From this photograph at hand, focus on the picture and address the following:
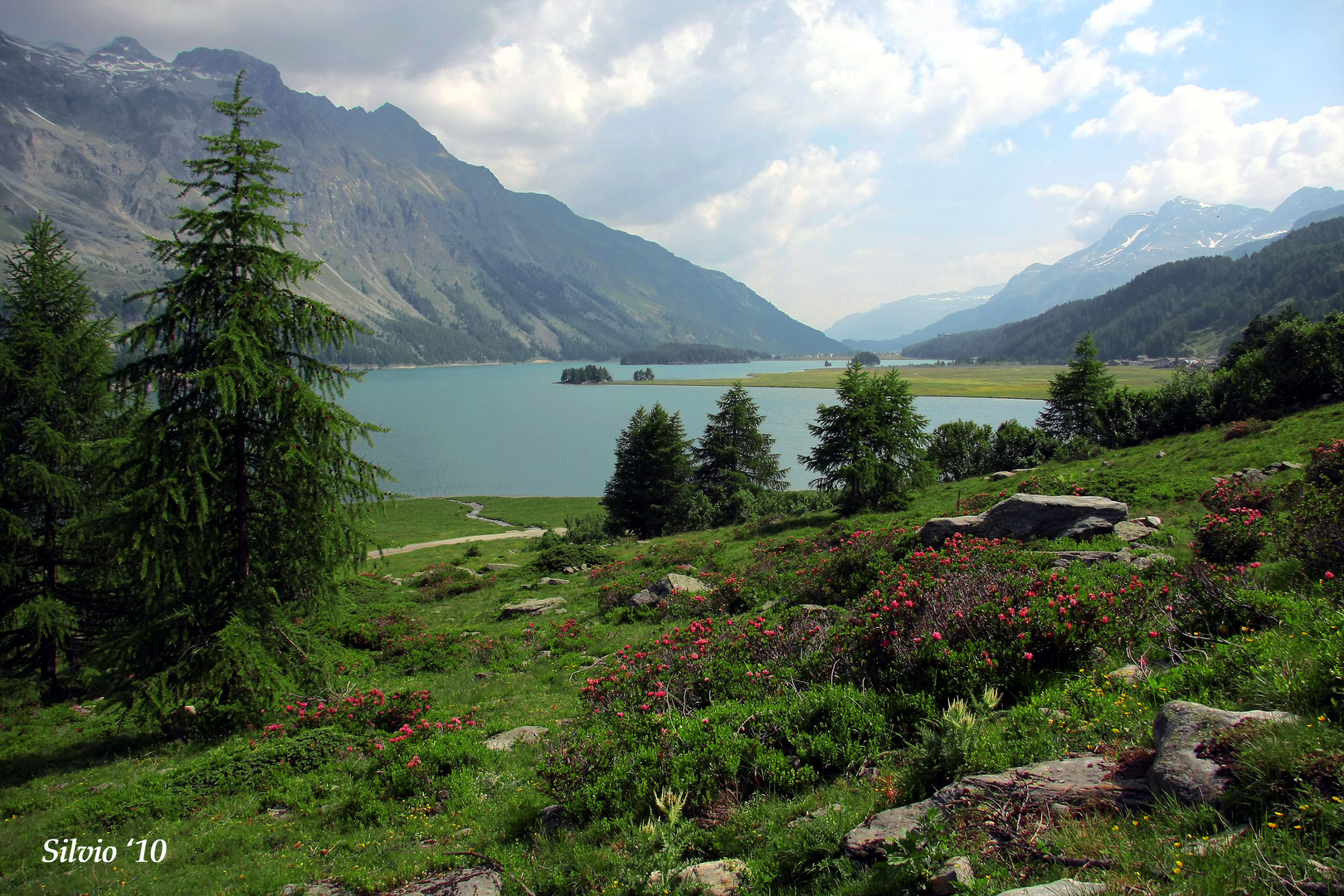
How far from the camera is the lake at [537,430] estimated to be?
84688mm

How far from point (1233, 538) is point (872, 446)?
21.2 metres

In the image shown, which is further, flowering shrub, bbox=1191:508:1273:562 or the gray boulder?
flowering shrub, bbox=1191:508:1273:562

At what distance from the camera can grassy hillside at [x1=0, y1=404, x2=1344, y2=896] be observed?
152 inches

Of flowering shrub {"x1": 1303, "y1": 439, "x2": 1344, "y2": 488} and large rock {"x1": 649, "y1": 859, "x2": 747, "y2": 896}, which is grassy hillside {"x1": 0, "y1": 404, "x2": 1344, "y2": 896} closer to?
large rock {"x1": 649, "y1": 859, "x2": 747, "y2": 896}

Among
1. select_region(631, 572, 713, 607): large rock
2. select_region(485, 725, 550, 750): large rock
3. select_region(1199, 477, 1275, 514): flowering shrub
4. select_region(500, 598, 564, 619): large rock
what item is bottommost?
select_region(500, 598, 564, 619): large rock

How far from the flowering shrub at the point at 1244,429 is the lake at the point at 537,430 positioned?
164ft

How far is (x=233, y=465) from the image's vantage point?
11.4 m

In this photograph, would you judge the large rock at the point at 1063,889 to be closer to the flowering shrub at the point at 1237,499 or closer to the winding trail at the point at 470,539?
the flowering shrub at the point at 1237,499

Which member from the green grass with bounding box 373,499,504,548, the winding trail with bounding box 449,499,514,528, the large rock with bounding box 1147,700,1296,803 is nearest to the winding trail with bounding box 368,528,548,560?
the green grass with bounding box 373,499,504,548

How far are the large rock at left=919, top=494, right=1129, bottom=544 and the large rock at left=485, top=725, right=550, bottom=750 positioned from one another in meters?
11.1

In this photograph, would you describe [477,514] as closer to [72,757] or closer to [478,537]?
[478,537]

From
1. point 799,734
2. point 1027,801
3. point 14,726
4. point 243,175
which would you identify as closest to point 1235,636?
point 1027,801

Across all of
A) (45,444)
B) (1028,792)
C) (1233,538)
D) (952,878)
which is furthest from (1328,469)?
(45,444)

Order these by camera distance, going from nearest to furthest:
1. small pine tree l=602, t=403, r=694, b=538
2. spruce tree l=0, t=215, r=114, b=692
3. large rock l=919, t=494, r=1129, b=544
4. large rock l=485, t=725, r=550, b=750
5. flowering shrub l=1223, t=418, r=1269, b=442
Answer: large rock l=485, t=725, r=550, b=750
large rock l=919, t=494, r=1129, b=544
spruce tree l=0, t=215, r=114, b=692
flowering shrub l=1223, t=418, r=1269, b=442
small pine tree l=602, t=403, r=694, b=538
